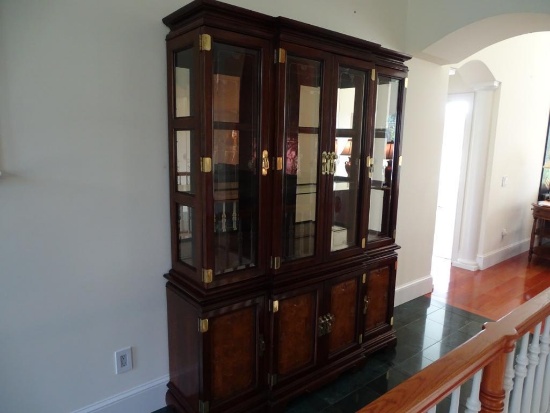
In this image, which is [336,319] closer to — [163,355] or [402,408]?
[163,355]

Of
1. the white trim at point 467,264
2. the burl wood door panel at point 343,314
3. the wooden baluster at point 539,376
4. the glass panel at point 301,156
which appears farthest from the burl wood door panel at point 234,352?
the white trim at point 467,264

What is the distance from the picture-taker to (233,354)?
1893mm

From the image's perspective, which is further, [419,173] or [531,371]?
[419,173]

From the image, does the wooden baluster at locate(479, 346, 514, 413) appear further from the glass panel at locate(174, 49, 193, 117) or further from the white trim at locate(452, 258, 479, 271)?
the white trim at locate(452, 258, 479, 271)

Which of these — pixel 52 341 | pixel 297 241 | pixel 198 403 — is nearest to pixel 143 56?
pixel 297 241

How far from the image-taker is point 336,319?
2.33m

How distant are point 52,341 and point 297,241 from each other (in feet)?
4.30

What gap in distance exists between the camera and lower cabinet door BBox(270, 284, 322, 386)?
6.66 feet

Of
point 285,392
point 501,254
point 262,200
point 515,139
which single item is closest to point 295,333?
point 285,392

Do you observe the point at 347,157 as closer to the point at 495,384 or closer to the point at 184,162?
the point at 184,162

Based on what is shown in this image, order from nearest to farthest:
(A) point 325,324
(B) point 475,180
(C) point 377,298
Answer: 1. (A) point 325,324
2. (C) point 377,298
3. (B) point 475,180

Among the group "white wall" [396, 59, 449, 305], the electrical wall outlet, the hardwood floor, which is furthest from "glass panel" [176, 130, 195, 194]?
the hardwood floor

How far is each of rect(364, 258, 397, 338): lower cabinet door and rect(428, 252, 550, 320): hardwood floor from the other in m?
1.21

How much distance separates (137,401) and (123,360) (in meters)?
0.26
